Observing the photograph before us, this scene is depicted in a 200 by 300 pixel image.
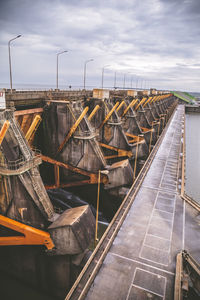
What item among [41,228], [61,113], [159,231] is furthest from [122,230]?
[61,113]

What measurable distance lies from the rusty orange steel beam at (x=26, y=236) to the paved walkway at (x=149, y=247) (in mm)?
3465

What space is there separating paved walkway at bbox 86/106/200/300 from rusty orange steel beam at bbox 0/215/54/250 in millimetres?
3465

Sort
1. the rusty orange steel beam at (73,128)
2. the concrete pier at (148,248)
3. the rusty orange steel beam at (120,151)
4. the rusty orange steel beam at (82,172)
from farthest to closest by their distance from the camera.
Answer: the rusty orange steel beam at (120,151), the rusty orange steel beam at (82,172), the rusty orange steel beam at (73,128), the concrete pier at (148,248)

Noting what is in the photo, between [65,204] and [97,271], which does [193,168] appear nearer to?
[65,204]

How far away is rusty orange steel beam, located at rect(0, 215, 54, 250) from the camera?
11.2 metres

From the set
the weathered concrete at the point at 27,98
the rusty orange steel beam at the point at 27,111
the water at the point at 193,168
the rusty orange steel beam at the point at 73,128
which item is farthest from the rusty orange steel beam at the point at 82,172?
the water at the point at 193,168

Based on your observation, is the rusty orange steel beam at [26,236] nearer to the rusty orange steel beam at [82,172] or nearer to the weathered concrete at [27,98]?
the weathered concrete at [27,98]

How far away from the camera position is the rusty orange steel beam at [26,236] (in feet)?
36.7

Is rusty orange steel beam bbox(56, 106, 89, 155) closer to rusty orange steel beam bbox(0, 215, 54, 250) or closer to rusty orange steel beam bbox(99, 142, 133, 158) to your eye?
rusty orange steel beam bbox(0, 215, 54, 250)

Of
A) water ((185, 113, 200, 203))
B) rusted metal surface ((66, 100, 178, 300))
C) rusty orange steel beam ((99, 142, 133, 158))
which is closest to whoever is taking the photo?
rusted metal surface ((66, 100, 178, 300))

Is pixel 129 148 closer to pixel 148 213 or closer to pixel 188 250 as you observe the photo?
pixel 148 213

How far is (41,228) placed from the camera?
12133 millimetres

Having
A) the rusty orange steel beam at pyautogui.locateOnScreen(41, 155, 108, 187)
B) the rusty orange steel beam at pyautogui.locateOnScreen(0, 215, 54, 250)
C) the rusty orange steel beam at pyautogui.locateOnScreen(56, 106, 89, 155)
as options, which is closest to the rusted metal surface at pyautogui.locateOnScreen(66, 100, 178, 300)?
the rusty orange steel beam at pyautogui.locateOnScreen(0, 215, 54, 250)

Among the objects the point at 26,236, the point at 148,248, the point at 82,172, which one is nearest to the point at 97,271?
the point at 148,248
